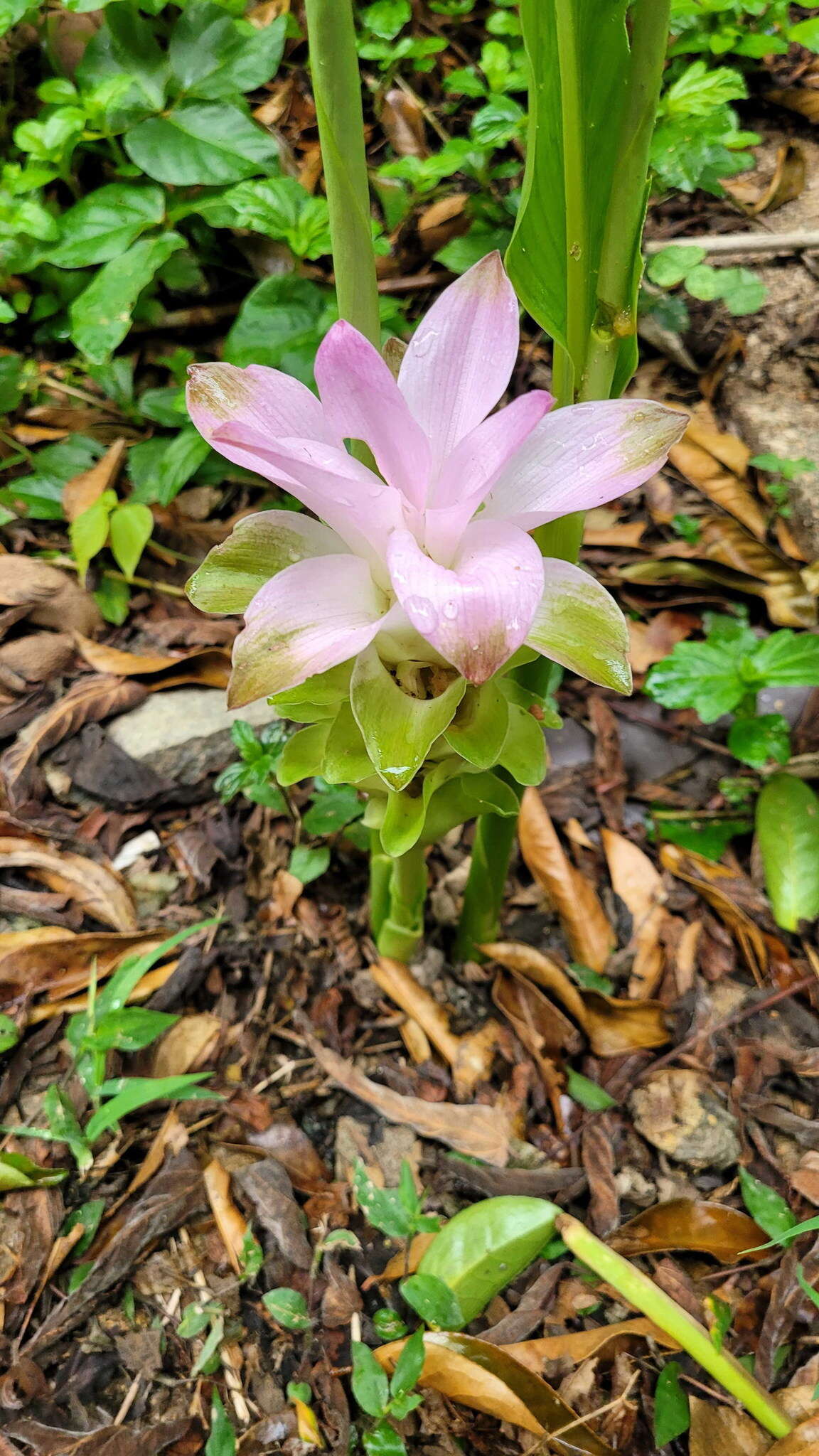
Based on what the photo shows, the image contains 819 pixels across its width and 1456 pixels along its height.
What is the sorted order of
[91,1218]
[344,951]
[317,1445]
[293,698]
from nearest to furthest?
1. [293,698]
2. [317,1445]
3. [91,1218]
4. [344,951]

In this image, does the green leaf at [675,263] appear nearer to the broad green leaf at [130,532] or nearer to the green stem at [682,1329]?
the broad green leaf at [130,532]

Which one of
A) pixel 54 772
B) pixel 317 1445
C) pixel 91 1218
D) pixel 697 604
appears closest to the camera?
pixel 317 1445

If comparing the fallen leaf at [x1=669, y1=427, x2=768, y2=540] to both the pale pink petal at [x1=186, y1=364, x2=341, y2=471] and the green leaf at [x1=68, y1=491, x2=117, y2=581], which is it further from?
the pale pink petal at [x1=186, y1=364, x2=341, y2=471]

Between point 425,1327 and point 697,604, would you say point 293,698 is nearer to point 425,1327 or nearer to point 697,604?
point 425,1327

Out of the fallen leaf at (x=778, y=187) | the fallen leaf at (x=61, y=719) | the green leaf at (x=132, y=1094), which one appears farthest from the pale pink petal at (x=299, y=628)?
the fallen leaf at (x=778, y=187)

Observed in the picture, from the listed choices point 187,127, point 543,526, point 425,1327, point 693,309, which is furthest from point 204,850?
point 693,309

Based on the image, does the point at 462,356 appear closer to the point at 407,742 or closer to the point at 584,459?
the point at 584,459

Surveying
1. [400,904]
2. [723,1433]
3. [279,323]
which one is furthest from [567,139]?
[723,1433]
